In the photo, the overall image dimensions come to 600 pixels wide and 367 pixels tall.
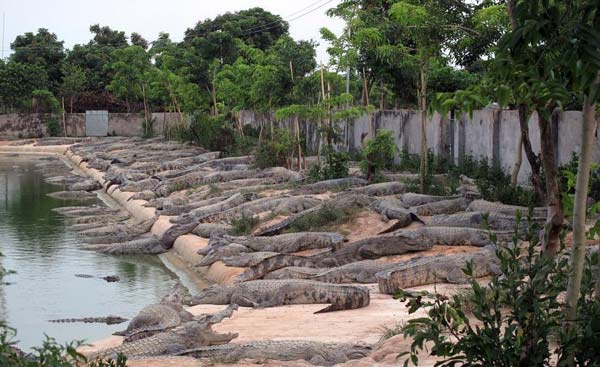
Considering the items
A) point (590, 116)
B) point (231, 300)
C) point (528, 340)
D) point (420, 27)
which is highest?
point (420, 27)

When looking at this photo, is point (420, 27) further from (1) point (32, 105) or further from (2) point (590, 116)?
(1) point (32, 105)

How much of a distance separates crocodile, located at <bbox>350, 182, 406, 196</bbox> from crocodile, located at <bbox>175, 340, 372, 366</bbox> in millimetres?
9886

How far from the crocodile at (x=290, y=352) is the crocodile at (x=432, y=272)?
316 cm

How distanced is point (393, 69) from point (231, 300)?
11.5 metres

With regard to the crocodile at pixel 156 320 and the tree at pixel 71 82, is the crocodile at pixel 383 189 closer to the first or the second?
the crocodile at pixel 156 320

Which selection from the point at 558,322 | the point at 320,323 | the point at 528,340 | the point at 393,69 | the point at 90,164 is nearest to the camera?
the point at 528,340

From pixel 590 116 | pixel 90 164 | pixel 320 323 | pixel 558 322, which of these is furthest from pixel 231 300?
pixel 90 164

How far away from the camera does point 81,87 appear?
5159 cm

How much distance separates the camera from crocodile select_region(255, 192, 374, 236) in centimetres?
1480

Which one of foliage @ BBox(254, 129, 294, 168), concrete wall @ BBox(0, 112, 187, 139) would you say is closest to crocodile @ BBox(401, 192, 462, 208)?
foliage @ BBox(254, 129, 294, 168)

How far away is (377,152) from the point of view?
18.0m

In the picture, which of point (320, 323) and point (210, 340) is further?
point (320, 323)

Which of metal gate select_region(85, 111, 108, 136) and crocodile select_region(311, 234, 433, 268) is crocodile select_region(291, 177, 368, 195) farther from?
metal gate select_region(85, 111, 108, 136)

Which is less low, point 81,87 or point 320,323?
point 81,87
